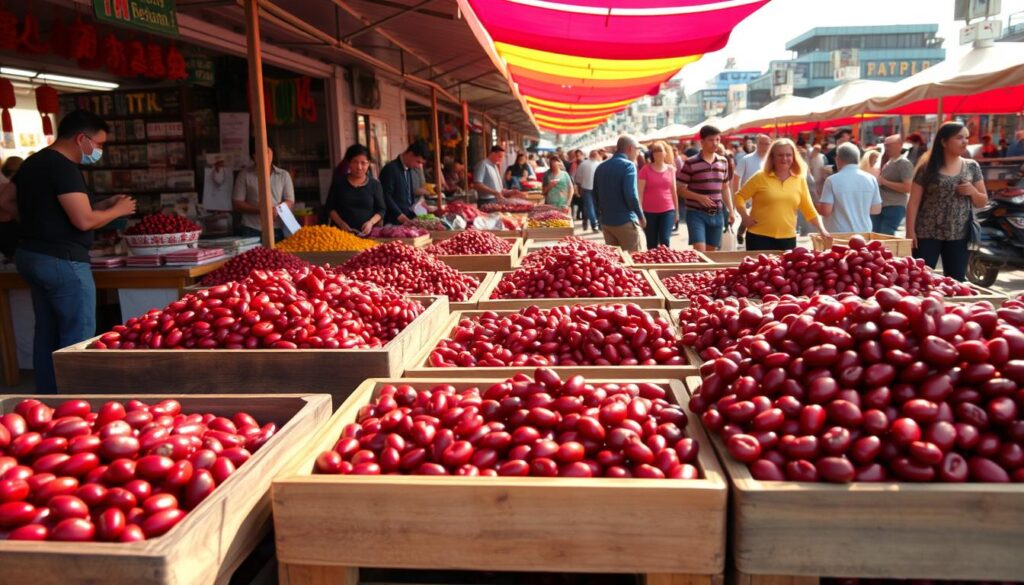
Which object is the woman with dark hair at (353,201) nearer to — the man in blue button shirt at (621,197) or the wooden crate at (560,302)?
the man in blue button shirt at (621,197)

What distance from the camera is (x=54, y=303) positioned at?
15.4 feet

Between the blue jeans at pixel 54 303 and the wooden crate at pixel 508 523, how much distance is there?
12.4ft

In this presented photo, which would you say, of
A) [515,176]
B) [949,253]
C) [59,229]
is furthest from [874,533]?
[515,176]

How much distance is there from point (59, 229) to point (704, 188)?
6.05 meters

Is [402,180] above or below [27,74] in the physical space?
below

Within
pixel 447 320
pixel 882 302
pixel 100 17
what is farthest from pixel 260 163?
pixel 882 302

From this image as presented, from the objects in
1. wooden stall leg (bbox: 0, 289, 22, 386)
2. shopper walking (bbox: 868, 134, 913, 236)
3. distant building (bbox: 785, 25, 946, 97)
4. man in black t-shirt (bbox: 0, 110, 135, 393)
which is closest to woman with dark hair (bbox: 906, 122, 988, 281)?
shopper walking (bbox: 868, 134, 913, 236)

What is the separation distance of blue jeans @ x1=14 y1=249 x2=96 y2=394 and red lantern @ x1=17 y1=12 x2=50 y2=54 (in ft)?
6.57

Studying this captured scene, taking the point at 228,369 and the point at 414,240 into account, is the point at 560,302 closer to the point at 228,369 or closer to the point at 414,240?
the point at 228,369

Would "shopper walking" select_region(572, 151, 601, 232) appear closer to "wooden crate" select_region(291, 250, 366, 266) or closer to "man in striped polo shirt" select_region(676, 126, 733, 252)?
"man in striped polo shirt" select_region(676, 126, 733, 252)

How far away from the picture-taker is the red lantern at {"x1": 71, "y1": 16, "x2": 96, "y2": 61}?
5879mm

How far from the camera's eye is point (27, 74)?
394 inches

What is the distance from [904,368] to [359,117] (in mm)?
10678

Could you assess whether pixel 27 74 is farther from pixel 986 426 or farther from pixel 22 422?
pixel 986 426
